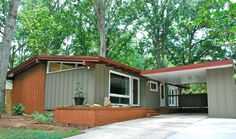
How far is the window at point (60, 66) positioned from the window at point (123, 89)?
1679 millimetres

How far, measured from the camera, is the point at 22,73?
43.1 ft

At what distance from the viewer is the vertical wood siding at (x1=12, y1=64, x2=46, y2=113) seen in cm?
1179

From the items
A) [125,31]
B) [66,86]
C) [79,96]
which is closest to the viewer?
[79,96]

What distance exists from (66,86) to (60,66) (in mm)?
1038

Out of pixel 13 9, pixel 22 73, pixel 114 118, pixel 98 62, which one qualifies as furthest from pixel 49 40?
pixel 114 118

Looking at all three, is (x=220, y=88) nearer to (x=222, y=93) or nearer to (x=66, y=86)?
(x=222, y=93)

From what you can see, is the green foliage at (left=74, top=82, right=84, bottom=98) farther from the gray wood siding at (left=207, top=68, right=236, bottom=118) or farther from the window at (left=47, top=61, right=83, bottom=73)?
the gray wood siding at (left=207, top=68, right=236, bottom=118)

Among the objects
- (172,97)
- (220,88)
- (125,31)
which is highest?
(125,31)

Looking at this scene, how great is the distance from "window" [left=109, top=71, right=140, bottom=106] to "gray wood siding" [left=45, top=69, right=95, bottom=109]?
124 cm

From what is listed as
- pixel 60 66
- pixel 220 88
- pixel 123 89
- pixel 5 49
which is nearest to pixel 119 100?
pixel 123 89

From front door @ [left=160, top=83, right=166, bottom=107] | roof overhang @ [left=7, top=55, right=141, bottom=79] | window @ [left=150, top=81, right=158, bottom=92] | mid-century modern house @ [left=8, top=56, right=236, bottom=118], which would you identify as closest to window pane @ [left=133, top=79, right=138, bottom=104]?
mid-century modern house @ [left=8, top=56, right=236, bottom=118]

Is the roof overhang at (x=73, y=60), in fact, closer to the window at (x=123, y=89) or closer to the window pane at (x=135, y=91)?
the window at (x=123, y=89)

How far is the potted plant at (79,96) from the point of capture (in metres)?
9.76

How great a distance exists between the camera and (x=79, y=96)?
33.1 ft
